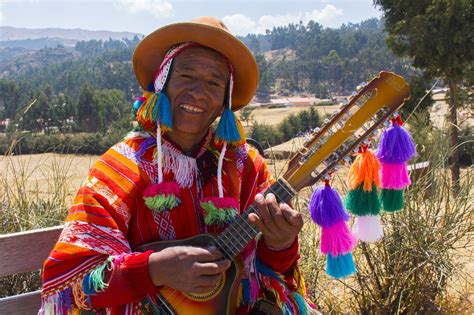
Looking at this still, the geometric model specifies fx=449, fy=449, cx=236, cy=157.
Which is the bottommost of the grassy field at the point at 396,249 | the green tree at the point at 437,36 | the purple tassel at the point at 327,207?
the grassy field at the point at 396,249

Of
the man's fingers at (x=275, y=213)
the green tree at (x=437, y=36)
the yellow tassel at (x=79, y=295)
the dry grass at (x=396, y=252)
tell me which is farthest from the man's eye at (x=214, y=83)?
the green tree at (x=437, y=36)

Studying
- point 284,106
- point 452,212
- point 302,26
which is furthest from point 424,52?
point 302,26

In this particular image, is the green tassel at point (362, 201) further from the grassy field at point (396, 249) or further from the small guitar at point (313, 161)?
the grassy field at point (396, 249)

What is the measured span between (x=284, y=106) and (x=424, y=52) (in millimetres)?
71437

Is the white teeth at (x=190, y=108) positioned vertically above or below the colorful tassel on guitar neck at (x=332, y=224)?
above

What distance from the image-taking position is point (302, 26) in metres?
175

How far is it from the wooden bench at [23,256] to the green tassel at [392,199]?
4.66 feet

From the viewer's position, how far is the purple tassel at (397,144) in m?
1.64

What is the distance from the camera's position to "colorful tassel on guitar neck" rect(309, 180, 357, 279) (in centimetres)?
166

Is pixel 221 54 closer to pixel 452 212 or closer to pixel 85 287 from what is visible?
pixel 85 287

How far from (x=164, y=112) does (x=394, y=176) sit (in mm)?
911

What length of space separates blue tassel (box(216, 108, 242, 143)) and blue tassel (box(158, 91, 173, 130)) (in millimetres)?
234

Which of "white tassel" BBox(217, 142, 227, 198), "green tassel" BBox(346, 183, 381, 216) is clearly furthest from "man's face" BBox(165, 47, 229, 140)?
"green tassel" BBox(346, 183, 381, 216)

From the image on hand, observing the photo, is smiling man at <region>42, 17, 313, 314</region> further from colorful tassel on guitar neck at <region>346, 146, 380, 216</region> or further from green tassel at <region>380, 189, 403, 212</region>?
green tassel at <region>380, 189, 403, 212</region>
